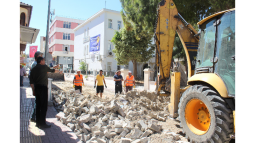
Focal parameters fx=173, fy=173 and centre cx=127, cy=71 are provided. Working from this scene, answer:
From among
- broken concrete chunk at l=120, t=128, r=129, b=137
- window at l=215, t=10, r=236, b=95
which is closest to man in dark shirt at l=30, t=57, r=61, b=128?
broken concrete chunk at l=120, t=128, r=129, b=137

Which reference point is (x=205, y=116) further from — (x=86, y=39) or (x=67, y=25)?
(x=67, y=25)

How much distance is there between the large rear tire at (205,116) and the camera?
286cm

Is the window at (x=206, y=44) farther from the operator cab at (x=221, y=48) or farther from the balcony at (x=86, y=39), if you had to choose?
the balcony at (x=86, y=39)

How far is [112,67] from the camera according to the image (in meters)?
27.7

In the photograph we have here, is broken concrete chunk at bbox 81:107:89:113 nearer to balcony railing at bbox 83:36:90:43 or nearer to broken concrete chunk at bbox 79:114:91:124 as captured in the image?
broken concrete chunk at bbox 79:114:91:124


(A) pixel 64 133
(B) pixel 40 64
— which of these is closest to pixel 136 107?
(A) pixel 64 133

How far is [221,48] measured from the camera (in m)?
3.27

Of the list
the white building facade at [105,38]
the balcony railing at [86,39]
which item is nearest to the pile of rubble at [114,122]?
the white building facade at [105,38]

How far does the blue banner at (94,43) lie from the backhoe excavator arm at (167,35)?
909 inches

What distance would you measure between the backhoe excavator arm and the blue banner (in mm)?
23086

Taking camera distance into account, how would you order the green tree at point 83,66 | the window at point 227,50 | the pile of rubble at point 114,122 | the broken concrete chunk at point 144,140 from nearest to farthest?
1. the window at point 227,50
2. the broken concrete chunk at point 144,140
3. the pile of rubble at point 114,122
4. the green tree at point 83,66

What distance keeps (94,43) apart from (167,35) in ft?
81.6

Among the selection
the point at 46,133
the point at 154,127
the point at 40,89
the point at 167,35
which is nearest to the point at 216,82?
the point at 154,127
